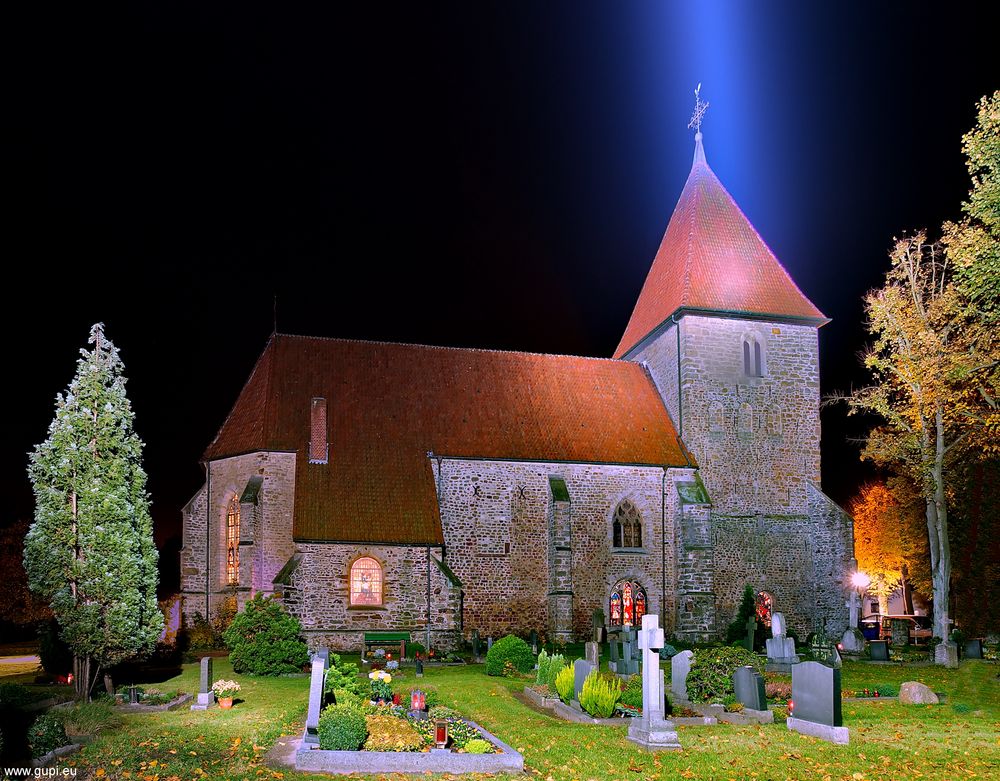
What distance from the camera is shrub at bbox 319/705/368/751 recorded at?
38.4ft

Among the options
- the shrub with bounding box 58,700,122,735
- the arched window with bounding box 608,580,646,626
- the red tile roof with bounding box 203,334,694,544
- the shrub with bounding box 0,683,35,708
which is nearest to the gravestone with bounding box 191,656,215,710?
the shrub with bounding box 58,700,122,735

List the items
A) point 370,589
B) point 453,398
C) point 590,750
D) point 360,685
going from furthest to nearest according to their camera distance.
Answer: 1. point 453,398
2. point 370,589
3. point 360,685
4. point 590,750

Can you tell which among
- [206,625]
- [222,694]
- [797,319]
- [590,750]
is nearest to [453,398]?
[206,625]

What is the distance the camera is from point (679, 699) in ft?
54.1

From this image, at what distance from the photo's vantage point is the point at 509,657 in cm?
2152

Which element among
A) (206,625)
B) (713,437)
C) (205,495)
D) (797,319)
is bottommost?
(206,625)

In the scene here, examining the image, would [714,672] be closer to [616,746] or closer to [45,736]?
[616,746]

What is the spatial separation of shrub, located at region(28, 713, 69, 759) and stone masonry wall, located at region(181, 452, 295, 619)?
1437cm

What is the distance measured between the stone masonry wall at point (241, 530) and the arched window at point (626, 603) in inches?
416

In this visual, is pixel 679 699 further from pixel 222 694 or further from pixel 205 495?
→ pixel 205 495

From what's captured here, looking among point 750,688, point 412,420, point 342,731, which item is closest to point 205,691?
point 342,731

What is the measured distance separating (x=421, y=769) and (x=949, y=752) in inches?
298

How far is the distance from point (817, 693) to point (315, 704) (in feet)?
24.8

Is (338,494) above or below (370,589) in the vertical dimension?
above
